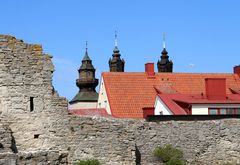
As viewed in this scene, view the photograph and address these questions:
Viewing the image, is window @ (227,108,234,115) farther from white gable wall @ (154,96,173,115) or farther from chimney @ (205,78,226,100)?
white gable wall @ (154,96,173,115)

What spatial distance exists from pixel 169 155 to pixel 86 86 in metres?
50.9

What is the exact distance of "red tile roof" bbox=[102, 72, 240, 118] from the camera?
1704 inches

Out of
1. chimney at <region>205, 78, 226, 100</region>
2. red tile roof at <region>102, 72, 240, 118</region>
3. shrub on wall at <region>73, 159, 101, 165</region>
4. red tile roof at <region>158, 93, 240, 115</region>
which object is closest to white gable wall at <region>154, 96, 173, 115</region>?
red tile roof at <region>158, 93, 240, 115</region>

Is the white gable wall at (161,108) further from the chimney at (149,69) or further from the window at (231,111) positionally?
the chimney at (149,69)

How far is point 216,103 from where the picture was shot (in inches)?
1278

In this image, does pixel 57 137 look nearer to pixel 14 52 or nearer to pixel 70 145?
pixel 70 145

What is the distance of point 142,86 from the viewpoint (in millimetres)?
46031

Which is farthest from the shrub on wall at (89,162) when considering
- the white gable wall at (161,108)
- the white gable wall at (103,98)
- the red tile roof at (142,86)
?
the white gable wall at (103,98)

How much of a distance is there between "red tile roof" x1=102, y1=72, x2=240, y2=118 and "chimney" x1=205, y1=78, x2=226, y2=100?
8.34 metres

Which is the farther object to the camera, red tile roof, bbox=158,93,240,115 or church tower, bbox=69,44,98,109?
church tower, bbox=69,44,98,109

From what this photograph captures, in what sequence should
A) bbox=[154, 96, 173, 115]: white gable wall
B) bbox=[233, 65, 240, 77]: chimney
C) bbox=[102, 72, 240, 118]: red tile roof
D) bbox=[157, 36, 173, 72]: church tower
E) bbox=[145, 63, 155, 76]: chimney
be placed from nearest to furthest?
bbox=[154, 96, 173, 115]: white gable wall
bbox=[102, 72, 240, 118]: red tile roof
bbox=[145, 63, 155, 76]: chimney
bbox=[233, 65, 240, 77]: chimney
bbox=[157, 36, 173, 72]: church tower

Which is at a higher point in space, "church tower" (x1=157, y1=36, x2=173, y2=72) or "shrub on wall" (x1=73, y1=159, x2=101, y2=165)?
"church tower" (x1=157, y1=36, x2=173, y2=72)

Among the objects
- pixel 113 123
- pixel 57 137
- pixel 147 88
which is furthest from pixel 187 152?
pixel 147 88

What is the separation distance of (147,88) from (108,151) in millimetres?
26654
